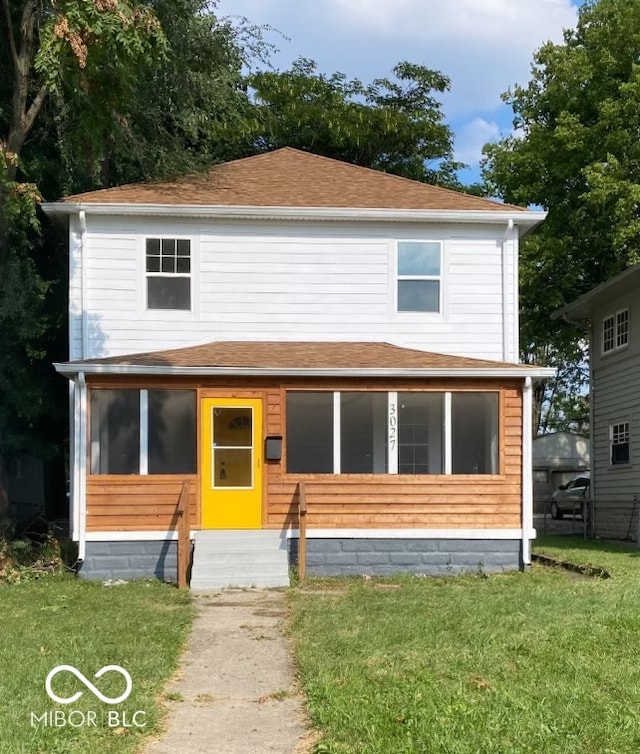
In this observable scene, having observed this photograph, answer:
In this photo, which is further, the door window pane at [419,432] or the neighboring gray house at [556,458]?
the neighboring gray house at [556,458]

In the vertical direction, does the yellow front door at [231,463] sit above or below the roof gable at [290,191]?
below

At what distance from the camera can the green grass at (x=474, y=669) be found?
4.93 metres

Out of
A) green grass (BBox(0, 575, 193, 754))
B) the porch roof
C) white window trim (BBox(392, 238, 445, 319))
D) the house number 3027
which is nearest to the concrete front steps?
green grass (BBox(0, 575, 193, 754))

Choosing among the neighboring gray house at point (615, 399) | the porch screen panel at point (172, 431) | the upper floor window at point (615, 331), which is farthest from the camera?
the upper floor window at point (615, 331)

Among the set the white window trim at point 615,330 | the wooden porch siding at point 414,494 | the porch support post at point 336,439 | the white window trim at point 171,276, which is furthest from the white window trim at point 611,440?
the white window trim at point 171,276


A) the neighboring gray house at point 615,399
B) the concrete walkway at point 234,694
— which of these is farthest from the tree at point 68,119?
the neighboring gray house at point 615,399

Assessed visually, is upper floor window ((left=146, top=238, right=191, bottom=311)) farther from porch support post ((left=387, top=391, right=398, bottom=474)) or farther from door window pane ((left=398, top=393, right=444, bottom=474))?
door window pane ((left=398, top=393, right=444, bottom=474))

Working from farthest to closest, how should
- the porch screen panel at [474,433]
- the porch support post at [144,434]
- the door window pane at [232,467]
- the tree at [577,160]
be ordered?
the tree at [577,160]
the porch screen panel at [474,433]
the door window pane at [232,467]
the porch support post at [144,434]

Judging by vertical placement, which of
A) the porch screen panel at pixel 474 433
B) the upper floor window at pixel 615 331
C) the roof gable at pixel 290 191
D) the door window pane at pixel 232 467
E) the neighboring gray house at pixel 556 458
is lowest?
the neighboring gray house at pixel 556 458

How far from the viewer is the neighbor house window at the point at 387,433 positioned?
12.5m

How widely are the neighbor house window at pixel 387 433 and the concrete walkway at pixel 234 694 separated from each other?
3.63 m

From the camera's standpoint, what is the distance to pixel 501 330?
14266 millimetres

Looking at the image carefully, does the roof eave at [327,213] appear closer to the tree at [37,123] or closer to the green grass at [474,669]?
the tree at [37,123]

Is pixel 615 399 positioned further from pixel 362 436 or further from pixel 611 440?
pixel 362 436
